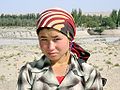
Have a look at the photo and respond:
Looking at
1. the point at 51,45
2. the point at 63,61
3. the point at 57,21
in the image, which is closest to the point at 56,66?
the point at 63,61

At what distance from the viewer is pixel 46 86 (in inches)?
81.7

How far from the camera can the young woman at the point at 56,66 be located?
6.82 ft

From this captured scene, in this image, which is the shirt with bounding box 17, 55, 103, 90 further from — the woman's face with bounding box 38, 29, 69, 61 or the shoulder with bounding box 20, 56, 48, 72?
the woman's face with bounding box 38, 29, 69, 61

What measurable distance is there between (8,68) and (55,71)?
14.9 metres

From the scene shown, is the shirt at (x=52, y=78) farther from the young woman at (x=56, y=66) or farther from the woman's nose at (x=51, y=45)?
the woman's nose at (x=51, y=45)

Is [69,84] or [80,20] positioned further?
[80,20]

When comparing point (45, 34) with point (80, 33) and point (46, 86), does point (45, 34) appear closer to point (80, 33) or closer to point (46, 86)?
point (46, 86)

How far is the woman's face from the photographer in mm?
2072

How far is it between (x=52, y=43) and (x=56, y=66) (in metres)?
0.18

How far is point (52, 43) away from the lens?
2072 millimetres

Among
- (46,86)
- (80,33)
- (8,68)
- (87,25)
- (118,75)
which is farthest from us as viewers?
(87,25)

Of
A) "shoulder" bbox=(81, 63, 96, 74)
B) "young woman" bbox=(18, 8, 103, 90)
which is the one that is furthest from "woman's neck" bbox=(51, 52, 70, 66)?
"shoulder" bbox=(81, 63, 96, 74)

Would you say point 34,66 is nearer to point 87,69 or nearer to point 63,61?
point 63,61

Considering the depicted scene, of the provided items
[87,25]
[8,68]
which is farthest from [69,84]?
[87,25]
